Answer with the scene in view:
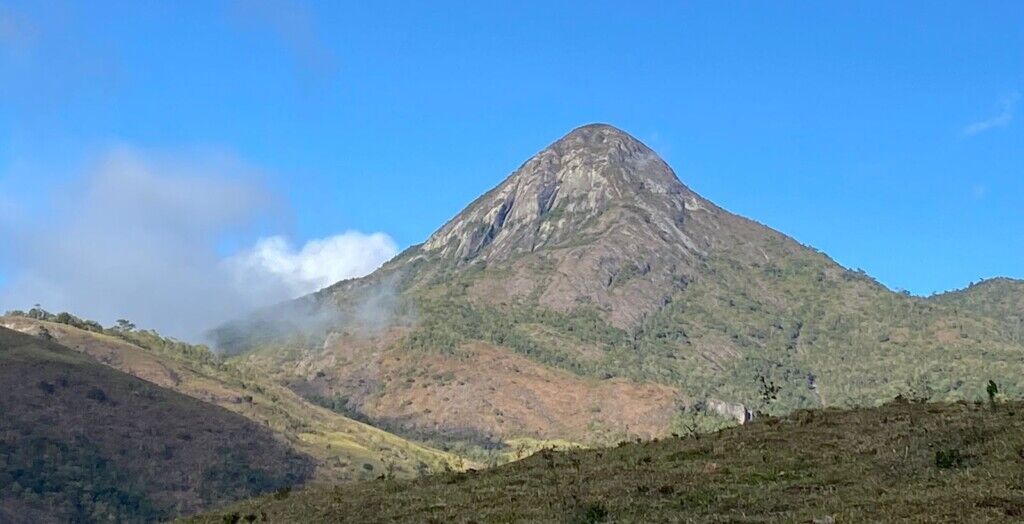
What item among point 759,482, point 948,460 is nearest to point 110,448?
point 759,482

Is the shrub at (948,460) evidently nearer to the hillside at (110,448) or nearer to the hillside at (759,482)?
the hillside at (759,482)

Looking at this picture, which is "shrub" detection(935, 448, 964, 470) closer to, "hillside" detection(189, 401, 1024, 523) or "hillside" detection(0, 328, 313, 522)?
"hillside" detection(189, 401, 1024, 523)

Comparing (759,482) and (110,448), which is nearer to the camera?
(759,482)

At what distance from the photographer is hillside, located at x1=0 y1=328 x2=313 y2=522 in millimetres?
137875

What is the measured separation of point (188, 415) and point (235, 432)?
8.90 m

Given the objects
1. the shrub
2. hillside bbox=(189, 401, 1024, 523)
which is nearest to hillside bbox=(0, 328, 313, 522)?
hillside bbox=(189, 401, 1024, 523)

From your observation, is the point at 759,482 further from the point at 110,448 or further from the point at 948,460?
the point at 110,448

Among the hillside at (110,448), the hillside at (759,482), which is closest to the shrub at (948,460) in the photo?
the hillside at (759,482)

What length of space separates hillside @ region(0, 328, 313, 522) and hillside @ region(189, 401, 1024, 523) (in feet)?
378

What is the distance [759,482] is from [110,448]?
15394 centimetres

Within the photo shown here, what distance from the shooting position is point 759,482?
23.2 meters

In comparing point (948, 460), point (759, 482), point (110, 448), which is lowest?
point (759, 482)

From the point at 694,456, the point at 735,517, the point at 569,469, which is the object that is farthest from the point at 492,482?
the point at 735,517

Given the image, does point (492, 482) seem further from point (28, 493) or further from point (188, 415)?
point (188, 415)
